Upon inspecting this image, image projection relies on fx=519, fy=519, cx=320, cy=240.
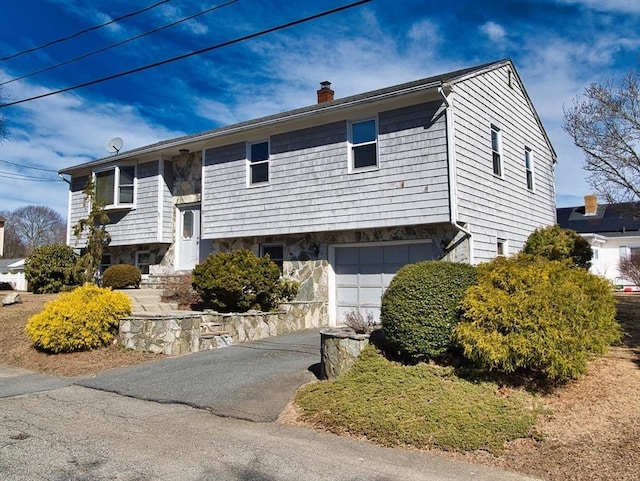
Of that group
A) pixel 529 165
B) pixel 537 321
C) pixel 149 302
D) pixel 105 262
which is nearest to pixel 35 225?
pixel 105 262

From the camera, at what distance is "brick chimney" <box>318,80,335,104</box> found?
17422mm

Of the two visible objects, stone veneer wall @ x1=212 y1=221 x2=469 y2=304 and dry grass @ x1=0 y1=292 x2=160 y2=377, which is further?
stone veneer wall @ x1=212 y1=221 x2=469 y2=304

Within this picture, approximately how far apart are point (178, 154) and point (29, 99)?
20.1ft

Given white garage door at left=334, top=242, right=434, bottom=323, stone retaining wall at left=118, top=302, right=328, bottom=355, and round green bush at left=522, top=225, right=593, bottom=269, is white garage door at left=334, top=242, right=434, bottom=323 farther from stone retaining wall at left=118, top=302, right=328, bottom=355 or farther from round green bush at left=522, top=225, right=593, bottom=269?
round green bush at left=522, top=225, right=593, bottom=269

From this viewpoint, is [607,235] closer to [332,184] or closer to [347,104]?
[332,184]

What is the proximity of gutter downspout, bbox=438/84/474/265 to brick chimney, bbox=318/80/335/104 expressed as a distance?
665cm

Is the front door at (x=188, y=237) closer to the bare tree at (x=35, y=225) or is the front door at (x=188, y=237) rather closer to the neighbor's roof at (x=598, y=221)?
the neighbor's roof at (x=598, y=221)

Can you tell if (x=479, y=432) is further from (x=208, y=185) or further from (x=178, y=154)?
(x=178, y=154)

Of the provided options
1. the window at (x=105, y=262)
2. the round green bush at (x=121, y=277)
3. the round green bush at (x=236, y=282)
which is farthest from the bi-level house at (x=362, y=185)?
the window at (x=105, y=262)

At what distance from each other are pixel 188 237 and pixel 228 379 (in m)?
10.2

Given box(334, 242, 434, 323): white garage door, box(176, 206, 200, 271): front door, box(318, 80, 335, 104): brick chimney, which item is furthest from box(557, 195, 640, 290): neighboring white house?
box(176, 206, 200, 271): front door

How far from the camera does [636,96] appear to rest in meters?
14.1

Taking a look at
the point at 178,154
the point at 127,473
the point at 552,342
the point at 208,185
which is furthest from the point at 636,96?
the point at 127,473

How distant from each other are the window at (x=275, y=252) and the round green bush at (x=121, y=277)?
14.7ft
